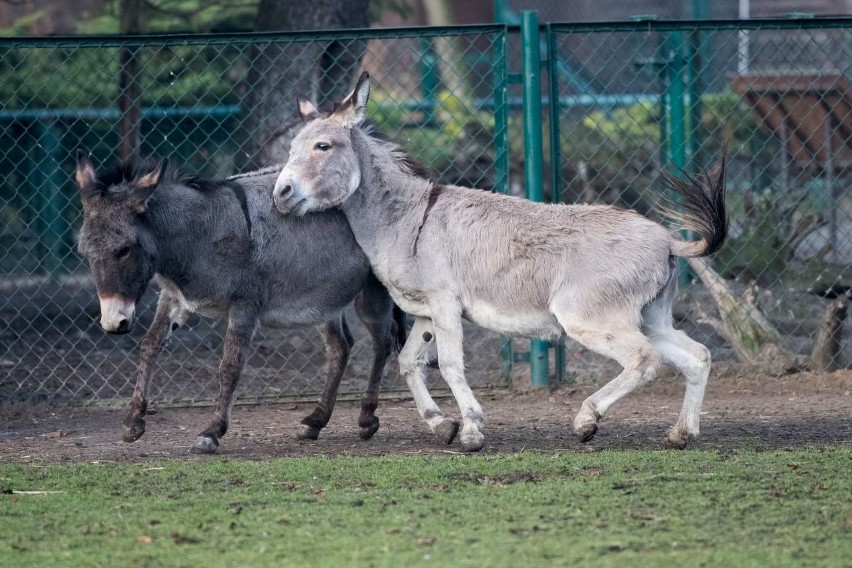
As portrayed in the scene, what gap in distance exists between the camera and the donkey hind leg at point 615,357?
5242 millimetres

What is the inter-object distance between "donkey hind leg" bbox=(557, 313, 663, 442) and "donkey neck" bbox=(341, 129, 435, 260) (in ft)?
3.46

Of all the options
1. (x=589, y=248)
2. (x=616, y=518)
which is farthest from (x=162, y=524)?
(x=589, y=248)

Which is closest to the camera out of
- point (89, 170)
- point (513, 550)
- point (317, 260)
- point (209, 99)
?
point (513, 550)

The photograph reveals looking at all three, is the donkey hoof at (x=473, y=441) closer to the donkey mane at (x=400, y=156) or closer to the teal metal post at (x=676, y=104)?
the donkey mane at (x=400, y=156)

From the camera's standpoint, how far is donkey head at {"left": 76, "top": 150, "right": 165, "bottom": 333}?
5270mm

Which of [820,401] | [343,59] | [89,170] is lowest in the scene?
[820,401]

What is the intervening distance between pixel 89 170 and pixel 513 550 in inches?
117

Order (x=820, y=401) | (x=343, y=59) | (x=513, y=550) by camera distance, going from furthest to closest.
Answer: (x=343, y=59), (x=820, y=401), (x=513, y=550)

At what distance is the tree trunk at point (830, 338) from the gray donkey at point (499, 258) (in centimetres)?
228

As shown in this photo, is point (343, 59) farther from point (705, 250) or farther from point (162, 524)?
point (162, 524)

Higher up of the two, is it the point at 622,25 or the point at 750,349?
the point at 622,25

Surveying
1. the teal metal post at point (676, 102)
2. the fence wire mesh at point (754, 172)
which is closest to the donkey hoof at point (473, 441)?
the fence wire mesh at point (754, 172)

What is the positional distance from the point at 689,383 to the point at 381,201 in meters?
1.83

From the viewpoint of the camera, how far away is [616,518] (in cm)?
402
